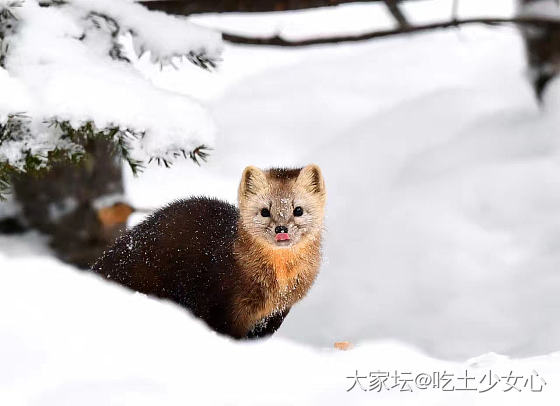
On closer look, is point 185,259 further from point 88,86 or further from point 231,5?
point 231,5

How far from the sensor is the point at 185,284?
433 cm

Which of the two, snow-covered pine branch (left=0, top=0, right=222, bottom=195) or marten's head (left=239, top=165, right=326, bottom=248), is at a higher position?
snow-covered pine branch (left=0, top=0, right=222, bottom=195)

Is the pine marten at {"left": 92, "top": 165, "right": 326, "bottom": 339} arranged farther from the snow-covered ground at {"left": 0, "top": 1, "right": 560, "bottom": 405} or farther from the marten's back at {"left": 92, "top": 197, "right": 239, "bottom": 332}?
the snow-covered ground at {"left": 0, "top": 1, "right": 560, "bottom": 405}

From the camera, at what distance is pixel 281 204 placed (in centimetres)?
413

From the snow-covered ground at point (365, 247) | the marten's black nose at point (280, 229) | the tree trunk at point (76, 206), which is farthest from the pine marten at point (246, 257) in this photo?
the tree trunk at point (76, 206)

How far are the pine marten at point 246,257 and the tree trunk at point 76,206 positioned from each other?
6.68 feet

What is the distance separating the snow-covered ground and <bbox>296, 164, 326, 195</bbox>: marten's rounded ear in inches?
27.8

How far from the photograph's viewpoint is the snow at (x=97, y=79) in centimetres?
423

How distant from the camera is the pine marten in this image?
417 centimetres

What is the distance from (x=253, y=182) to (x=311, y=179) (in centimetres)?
26

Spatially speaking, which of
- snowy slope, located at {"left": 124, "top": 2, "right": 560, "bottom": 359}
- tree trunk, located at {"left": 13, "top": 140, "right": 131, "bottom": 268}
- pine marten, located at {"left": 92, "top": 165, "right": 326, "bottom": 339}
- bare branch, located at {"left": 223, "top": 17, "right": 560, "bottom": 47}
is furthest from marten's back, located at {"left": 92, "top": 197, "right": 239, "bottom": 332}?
snowy slope, located at {"left": 124, "top": 2, "right": 560, "bottom": 359}

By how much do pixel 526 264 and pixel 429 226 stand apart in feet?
2.96

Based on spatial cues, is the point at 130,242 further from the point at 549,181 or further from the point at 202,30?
the point at 549,181

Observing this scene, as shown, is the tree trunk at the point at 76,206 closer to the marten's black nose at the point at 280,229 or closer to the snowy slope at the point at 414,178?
the snowy slope at the point at 414,178
